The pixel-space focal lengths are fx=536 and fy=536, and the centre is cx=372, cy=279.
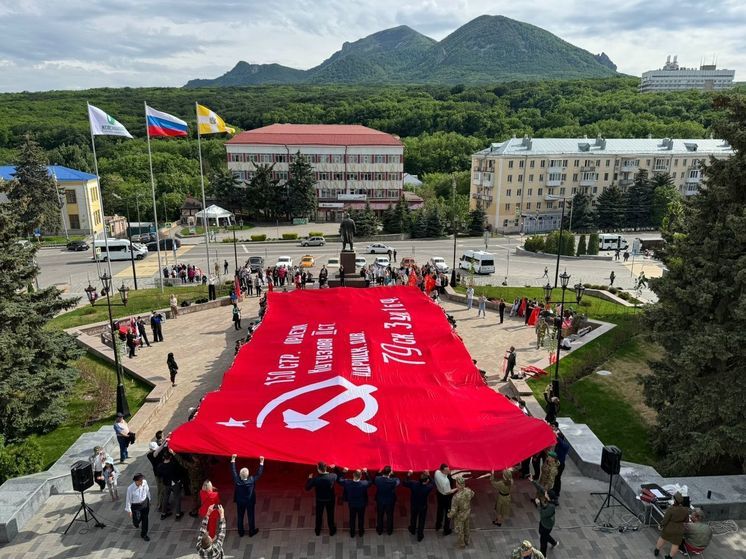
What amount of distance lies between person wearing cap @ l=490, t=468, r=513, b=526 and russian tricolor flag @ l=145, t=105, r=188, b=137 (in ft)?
88.1

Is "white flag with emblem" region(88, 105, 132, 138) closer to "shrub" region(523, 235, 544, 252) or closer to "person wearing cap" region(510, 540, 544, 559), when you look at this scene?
"person wearing cap" region(510, 540, 544, 559)

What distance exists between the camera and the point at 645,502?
9.69m

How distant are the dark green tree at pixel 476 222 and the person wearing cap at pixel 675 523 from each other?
173 feet

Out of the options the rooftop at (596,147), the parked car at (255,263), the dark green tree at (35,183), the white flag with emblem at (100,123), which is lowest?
the parked car at (255,263)

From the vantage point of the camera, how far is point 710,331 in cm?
1177

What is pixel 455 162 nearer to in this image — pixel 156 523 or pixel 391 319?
pixel 391 319

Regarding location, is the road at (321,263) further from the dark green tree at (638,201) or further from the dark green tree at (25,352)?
the dark green tree at (25,352)

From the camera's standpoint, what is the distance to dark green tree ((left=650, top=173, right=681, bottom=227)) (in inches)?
2507

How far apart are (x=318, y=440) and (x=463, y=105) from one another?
421 ft

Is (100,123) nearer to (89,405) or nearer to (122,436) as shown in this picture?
(89,405)

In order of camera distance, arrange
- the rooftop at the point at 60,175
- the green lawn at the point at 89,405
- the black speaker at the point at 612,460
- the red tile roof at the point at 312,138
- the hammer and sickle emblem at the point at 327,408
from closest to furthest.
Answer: the black speaker at the point at 612,460, the hammer and sickle emblem at the point at 327,408, the green lawn at the point at 89,405, the rooftop at the point at 60,175, the red tile roof at the point at 312,138

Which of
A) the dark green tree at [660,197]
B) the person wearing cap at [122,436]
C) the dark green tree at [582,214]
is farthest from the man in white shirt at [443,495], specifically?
the dark green tree at [660,197]

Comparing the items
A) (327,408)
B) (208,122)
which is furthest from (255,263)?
(327,408)

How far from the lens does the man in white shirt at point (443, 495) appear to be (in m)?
9.28
